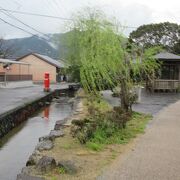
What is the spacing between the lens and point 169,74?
38250 millimetres

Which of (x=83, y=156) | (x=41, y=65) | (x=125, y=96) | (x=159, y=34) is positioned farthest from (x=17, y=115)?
(x=159, y=34)

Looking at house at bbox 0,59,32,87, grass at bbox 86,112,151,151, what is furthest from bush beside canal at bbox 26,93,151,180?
house at bbox 0,59,32,87

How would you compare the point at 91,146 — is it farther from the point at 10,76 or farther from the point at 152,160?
the point at 10,76

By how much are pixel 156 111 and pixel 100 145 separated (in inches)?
409

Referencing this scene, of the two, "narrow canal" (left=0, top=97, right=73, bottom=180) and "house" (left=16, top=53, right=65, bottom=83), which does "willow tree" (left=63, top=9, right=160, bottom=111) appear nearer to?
"narrow canal" (left=0, top=97, right=73, bottom=180)

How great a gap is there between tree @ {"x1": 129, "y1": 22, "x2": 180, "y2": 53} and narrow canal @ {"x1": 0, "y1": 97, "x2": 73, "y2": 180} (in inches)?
1957

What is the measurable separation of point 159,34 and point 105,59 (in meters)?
59.4

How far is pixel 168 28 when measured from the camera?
243 ft

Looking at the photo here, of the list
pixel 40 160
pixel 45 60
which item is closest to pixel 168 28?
pixel 45 60

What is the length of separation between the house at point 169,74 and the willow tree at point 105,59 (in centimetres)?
1900

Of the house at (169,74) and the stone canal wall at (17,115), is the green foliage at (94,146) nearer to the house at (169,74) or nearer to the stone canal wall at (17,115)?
the stone canal wall at (17,115)

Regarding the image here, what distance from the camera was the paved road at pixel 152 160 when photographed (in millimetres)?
8078

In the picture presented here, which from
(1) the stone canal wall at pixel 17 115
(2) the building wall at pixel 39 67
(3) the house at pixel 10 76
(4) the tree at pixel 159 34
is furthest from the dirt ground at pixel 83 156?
(4) the tree at pixel 159 34

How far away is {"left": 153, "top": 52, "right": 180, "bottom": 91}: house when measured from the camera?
37.3m
